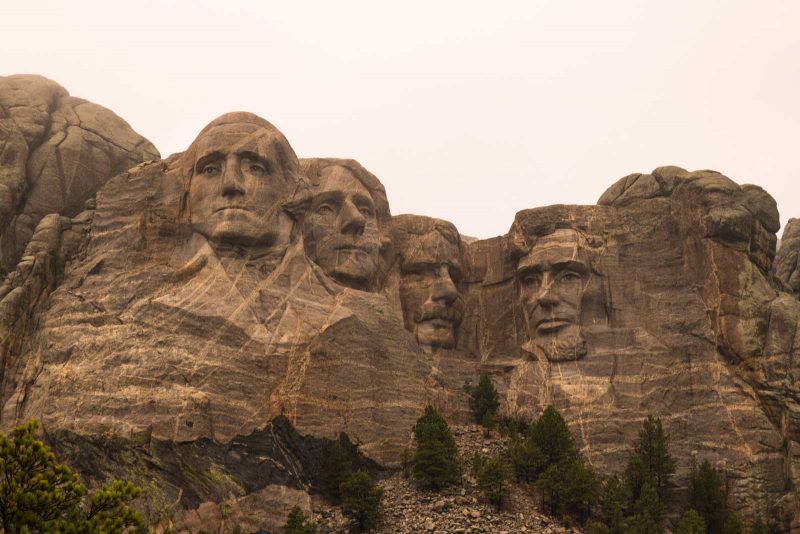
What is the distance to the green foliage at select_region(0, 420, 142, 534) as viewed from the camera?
2306 cm

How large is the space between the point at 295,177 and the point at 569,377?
1338 centimetres

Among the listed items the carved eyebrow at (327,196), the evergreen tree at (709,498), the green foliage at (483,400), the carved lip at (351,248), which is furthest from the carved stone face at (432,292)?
the evergreen tree at (709,498)

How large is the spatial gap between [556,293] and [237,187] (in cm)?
Answer: 1386

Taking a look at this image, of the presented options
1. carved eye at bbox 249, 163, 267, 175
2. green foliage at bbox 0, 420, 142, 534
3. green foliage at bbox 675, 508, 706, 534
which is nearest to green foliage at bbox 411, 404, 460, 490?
green foliage at bbox 675, 508, 706, 534

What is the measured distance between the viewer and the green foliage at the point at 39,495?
23062 millimetres

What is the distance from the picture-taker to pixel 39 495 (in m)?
23.2

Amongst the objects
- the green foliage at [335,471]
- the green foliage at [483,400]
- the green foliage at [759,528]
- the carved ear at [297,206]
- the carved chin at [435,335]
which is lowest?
the green foliage at [759,528]

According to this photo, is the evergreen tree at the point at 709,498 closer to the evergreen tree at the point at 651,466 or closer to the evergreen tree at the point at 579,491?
the evergreen tree at the point at 651,466

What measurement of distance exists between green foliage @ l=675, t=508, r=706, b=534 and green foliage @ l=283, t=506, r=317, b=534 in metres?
12.0

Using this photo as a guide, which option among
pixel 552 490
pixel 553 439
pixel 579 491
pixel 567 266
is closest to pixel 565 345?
pixel 567 266

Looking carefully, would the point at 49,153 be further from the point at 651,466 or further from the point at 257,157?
the point at 651,466

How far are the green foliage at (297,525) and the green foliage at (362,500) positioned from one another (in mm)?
1555

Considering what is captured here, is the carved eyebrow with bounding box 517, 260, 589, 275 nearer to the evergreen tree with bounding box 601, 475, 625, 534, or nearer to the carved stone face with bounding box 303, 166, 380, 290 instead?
the carved stone face with bounding box 303, 166, 380, 290

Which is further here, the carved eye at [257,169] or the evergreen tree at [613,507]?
the carved eye at [257,169]
